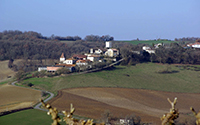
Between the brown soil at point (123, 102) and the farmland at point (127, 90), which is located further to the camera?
the farmland at point (127, 90)

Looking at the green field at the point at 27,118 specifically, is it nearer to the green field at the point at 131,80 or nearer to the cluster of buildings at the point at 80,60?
the green field at the point at 131,80

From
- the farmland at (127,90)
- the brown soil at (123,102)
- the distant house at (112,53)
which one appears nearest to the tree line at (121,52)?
the distant house at (112,53)

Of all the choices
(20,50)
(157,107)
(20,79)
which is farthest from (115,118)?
(20,50)

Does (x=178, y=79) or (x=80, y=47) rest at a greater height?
(x=80, y=47)

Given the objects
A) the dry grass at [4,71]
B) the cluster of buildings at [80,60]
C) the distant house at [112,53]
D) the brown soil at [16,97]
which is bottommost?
the brown soil at [16,97]

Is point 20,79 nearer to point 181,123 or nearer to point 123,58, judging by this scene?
point 123,58

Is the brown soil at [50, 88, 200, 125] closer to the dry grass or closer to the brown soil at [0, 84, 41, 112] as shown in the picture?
the brown soil at [0, 84, 41, 112]

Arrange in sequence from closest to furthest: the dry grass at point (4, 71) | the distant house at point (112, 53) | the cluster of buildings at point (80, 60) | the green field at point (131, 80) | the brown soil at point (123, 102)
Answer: the brown soil at point (123, 102) < the green field at point (131, 80) < the cluster of buildings at point (80, 60) < the dry grass at point (4, 71) < the distant house at point (112, 53)
